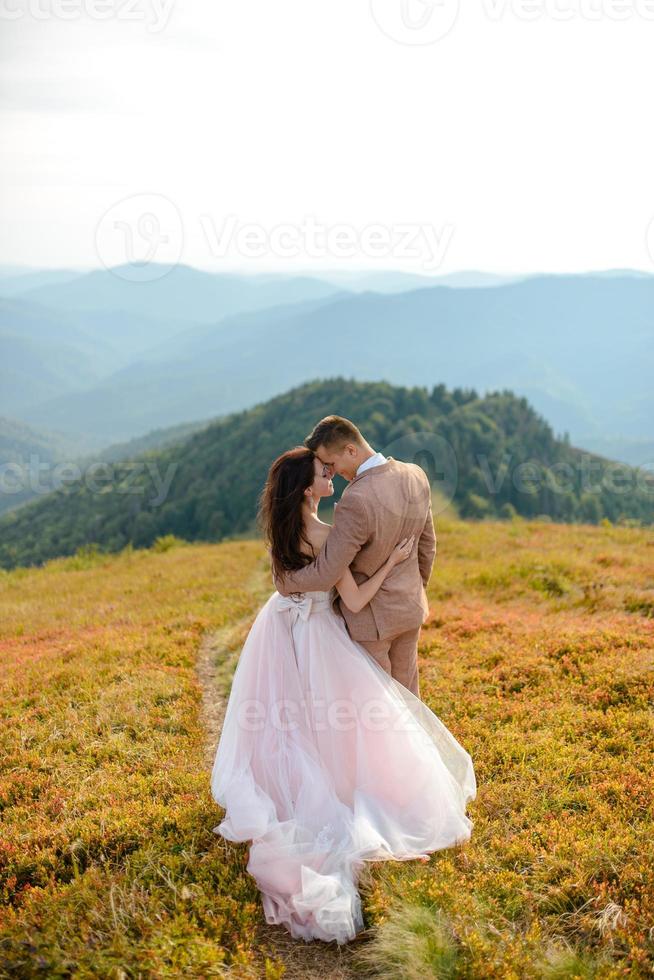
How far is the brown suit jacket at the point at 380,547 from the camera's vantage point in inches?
243

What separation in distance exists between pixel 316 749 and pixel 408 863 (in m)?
1.23

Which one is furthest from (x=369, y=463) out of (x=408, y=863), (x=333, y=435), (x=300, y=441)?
(x=300, y=441)

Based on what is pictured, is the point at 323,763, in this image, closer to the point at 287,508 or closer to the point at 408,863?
the point at 408,863

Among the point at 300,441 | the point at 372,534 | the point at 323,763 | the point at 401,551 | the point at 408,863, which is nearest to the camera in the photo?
the point at 408,863

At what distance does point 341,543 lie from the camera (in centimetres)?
616

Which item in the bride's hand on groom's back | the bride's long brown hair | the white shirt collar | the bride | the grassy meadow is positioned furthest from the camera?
the bride's hand on groom's back

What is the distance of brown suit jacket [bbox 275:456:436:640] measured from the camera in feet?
20.2

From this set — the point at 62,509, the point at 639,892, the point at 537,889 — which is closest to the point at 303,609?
the point at 537,889

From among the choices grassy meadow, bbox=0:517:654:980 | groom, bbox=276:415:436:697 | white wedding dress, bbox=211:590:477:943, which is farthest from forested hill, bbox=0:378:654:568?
groom, bbox=276:415:436:697

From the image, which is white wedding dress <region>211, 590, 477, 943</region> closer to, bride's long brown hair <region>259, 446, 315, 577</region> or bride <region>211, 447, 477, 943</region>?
bride <region>211, 447, 477, 943</region>

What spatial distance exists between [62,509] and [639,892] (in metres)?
113

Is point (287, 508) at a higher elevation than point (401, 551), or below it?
higher

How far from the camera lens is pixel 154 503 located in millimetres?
99500

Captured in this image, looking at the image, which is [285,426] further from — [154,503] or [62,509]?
[62,509]
